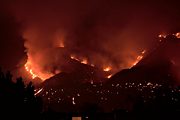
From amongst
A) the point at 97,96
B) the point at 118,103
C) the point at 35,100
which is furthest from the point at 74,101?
the point at 35,100

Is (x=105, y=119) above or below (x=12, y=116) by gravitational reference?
above

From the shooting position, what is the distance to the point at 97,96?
345 feet

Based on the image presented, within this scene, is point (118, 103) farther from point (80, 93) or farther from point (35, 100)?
point (35, 100)

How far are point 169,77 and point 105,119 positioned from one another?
68.0 metres

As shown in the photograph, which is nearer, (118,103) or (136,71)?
(118,103)

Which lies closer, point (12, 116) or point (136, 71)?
point (12, 116)

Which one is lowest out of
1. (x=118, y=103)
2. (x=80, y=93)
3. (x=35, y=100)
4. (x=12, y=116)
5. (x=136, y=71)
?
(x=12, y=116)

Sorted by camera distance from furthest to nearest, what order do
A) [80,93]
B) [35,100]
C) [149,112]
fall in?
[80,93], [149,112], [35,100]

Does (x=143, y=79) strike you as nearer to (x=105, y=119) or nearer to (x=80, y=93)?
(x=80, y=93)

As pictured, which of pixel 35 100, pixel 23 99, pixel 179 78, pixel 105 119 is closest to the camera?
pixel 23 99

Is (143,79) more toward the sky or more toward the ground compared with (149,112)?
more toward the sky

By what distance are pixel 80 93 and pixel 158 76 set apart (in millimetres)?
25952

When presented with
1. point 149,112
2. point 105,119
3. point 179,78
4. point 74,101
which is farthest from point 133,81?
point 149,112

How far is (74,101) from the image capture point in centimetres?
10281
